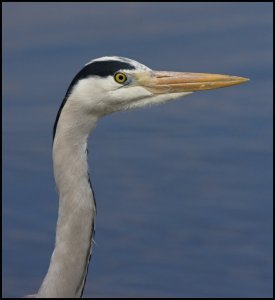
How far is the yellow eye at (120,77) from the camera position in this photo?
140 inches

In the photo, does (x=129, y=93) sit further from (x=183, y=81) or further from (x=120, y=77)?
(x=183, y=81)

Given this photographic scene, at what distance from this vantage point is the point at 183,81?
12.3 feet

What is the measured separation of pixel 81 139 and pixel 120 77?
317 mm

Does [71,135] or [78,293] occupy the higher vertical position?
[71,135]

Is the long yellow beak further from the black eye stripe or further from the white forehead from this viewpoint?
the black eye stripe

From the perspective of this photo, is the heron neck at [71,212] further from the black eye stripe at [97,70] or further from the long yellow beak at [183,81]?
the long yellow beak at [183,81]

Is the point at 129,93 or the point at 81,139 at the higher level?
the point at 129,93

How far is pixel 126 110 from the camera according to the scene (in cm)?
369

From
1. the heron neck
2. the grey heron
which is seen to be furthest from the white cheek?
the heron neck

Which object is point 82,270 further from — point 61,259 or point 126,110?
point 126,110

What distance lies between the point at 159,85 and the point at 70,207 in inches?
25.6

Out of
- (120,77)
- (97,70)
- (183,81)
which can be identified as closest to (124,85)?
(120,77)

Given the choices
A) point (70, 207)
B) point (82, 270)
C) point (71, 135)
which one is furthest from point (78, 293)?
point (71, 135)

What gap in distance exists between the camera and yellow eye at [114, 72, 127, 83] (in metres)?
3.56
